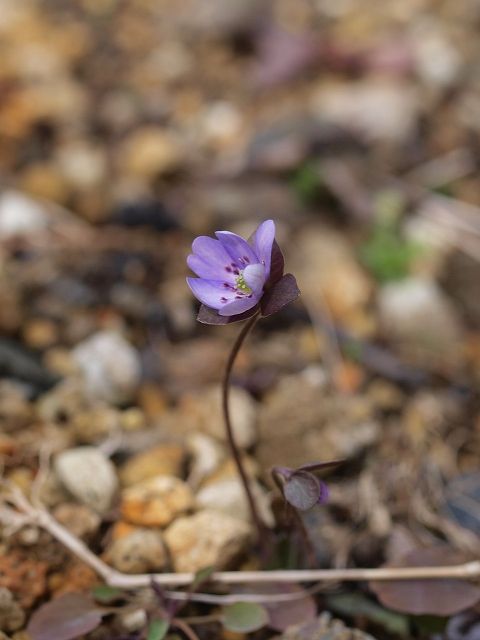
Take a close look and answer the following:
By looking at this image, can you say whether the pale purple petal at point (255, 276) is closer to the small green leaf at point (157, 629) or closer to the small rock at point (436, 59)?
the small green leaf at point (157, 629)

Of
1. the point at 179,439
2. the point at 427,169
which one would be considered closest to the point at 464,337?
the point at 427,169

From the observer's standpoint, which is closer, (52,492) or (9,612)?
(9,612)

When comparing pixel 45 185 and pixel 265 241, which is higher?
pixel 265 241

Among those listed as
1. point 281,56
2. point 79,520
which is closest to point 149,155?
point 281,56

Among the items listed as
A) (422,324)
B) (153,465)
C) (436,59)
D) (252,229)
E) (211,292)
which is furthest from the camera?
(436,59)

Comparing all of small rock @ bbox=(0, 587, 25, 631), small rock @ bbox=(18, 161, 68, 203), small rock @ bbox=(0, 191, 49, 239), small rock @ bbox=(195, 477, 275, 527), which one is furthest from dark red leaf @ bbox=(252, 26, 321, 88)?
small rock @ bbox=(0, 587, 25, 631)

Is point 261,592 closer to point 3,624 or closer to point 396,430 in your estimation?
point 3,624

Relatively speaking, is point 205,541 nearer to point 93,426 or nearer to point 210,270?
point 93,426
